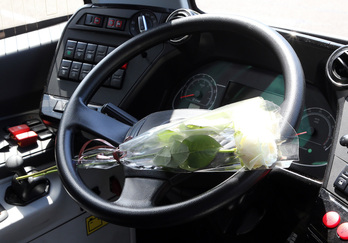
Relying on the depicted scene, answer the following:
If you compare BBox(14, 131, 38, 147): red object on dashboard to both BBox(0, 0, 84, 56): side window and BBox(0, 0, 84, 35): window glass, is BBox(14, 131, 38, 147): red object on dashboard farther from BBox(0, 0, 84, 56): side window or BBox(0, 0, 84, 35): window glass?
BBox(0, 0, 84, 35): window glass

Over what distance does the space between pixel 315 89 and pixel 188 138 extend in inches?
23.5

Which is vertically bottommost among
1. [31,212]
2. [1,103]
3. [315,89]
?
[31,212]

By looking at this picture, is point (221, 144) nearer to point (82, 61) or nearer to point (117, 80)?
point (117, 80)

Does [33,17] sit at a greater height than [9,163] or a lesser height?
greater

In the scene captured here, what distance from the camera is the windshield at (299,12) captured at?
1363 mm

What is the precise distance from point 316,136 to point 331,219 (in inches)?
12.1

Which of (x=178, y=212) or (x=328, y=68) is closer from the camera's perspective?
(x=178, y=212)

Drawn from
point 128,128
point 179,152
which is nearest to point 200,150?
point 179,152

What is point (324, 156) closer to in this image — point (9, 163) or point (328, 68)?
point (328, 68)

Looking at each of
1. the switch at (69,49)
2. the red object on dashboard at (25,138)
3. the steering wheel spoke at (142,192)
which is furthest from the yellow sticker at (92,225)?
the steering wheel spoke at (142,192)

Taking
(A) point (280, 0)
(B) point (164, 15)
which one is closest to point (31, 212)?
(B) point (164, 15)

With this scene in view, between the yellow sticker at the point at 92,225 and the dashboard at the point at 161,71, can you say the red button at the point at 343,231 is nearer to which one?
the dashboard at the point at 161,71

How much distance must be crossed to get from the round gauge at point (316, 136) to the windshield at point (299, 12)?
0.24 meters

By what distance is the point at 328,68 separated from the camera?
1081 mm
